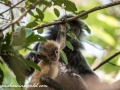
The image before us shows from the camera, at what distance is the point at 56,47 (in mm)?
1499

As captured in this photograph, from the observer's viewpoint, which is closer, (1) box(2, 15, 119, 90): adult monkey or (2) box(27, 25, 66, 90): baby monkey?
(2) box(27, 25, 66, 90): baby monkey

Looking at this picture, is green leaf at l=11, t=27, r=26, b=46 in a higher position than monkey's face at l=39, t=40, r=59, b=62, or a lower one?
lower

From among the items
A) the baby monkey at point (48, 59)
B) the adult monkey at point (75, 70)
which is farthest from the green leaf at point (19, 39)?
the adult monkey at point (75, 70)

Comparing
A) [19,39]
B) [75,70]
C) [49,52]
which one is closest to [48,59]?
[49,52]

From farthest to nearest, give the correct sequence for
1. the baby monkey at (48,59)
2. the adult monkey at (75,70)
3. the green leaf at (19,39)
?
the adult monkey at (75,70), the baby monkey at (48,59), the green leaf at (19,39)

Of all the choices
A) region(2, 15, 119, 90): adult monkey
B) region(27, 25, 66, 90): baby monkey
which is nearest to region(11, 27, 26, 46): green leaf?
region(27, 25, 66, 90): baby monkey

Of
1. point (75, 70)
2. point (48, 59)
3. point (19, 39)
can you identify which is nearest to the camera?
point (19, 39)

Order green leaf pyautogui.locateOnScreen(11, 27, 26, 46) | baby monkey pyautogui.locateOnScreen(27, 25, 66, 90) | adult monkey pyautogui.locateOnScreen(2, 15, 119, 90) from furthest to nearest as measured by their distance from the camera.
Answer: adult monkey pyautogui.locateOnScreen(2, 15, 119, 90), baby monkey pyautogui.locateOnScreen(27, 25, 66, 90), green leaf pyautogui.locateOnScreen(11, 27, 26, 46)

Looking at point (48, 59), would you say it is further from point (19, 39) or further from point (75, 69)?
point (75, 69)

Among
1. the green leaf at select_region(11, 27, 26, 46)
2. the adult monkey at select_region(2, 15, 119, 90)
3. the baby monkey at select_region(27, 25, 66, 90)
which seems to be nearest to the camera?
the green leaf at select_region(11, 27, 26, 46)

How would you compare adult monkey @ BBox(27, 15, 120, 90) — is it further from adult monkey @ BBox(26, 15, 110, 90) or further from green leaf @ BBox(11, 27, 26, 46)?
green leaf @ BBox(11, 27, 26, 46)

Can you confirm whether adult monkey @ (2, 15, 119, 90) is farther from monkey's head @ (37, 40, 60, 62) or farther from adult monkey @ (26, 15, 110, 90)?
monkey's head @ (37, 40, 60, 62)

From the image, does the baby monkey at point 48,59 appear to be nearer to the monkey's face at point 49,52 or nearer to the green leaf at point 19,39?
the monkey's face at point 49,52

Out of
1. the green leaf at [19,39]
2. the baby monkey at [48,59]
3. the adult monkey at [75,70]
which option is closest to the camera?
the green leaf at [19,39]
